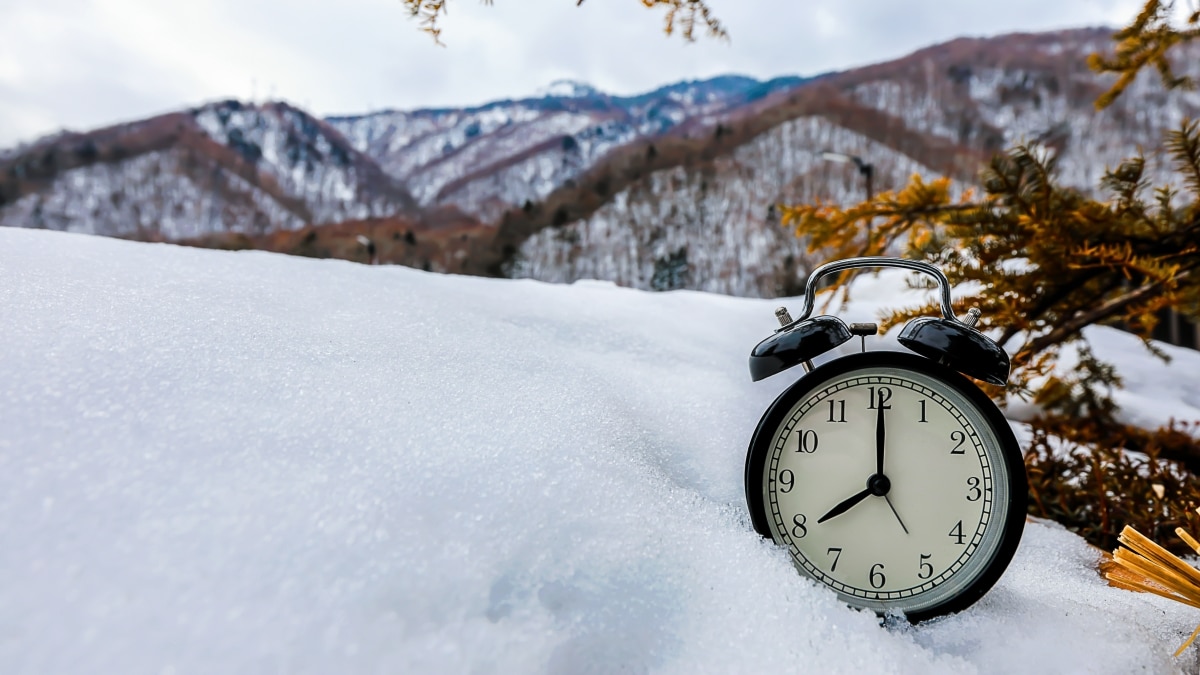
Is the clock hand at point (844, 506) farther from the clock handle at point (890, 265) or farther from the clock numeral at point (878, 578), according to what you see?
the clock handle at point (890, 265)

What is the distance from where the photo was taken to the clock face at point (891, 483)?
515mm

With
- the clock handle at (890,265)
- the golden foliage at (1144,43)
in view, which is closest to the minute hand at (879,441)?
the clock handle at (890,265)

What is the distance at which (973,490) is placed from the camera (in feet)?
1.72

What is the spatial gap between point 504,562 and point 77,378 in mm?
393

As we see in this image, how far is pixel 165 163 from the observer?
28.0 m

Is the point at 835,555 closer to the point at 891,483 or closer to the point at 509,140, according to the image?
the point at 891,483

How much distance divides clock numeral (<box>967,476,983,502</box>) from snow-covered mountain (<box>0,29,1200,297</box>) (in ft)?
2.53

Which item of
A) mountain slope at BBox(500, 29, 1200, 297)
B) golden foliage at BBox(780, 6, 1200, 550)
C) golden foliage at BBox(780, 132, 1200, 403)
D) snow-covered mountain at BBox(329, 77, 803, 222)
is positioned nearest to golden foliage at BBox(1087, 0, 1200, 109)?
golden foliage at BBox(780, 6, 1200, 550)

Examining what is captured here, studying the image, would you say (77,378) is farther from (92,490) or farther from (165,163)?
(165,163)

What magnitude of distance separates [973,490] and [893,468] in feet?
0.23

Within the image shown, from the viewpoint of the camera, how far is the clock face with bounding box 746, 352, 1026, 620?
1.69 ft

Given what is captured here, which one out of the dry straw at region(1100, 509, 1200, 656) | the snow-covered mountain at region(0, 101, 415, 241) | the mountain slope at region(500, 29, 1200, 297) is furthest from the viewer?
the snow-covered mountain at region(0, 101, 415, 241)

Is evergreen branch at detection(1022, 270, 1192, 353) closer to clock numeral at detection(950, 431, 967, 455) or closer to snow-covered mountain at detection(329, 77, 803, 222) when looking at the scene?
clock numeral at detection(950, 431, 967, 455)

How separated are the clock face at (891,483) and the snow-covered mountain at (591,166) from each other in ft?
2.48
